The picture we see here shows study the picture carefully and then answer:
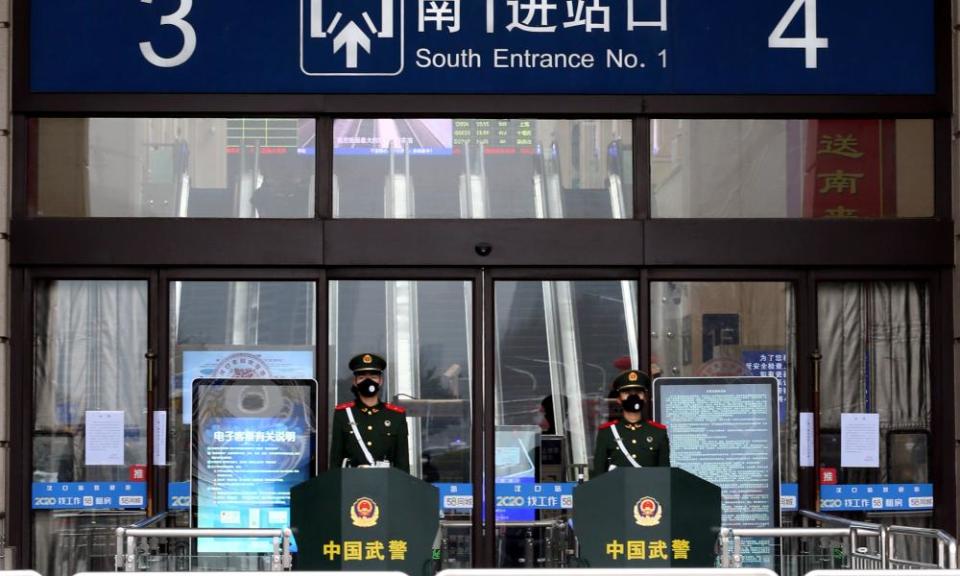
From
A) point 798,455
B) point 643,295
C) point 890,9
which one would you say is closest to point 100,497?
point 643,295

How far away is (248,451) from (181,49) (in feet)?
9.64

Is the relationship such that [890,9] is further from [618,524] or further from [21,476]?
[21,476]

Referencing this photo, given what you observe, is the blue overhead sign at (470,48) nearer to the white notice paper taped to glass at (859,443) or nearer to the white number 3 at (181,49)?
the white number 3 at (181,49)

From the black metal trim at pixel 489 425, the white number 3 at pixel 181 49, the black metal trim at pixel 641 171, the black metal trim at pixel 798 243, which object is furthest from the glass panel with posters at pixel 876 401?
the white number 3 at pixel 181 49

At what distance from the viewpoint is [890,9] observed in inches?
436

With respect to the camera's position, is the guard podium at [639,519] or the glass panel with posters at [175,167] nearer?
the guard podium at [639,519]

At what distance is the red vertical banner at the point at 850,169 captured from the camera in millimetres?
10984

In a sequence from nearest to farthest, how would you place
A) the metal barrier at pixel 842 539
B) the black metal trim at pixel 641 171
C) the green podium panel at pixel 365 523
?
the green podium panel at pixel 365 523, the metal barrier at pixel 842 539, the black metal trim at pixel 641 171

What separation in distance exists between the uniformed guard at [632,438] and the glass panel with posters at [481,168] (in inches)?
69.5

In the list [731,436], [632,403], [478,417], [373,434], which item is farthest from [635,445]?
[373,434]

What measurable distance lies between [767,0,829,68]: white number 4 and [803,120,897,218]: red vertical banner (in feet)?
1.66

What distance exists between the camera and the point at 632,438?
31.6ft

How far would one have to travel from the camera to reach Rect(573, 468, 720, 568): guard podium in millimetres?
7848

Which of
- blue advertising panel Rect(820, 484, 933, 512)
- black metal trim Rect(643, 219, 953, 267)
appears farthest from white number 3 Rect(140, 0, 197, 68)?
blue advertising panel Rect(820, 484, 933, 512)
